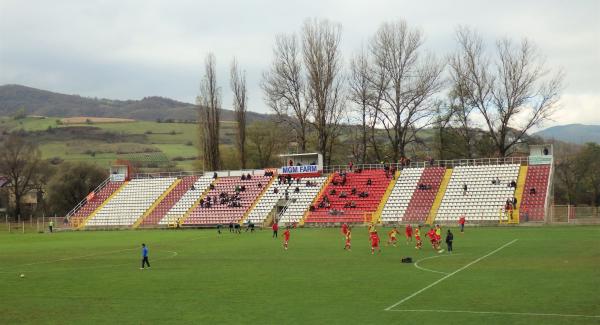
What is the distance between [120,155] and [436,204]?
98669 mm

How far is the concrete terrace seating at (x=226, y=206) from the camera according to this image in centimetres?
6894

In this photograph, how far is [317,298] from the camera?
20.3 m

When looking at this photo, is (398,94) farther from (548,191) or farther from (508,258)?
(508,258)

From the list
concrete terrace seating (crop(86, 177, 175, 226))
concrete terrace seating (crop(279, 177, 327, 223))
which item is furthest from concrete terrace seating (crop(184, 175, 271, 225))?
concrete terrace seating (crop(86, 177, 175, 226))

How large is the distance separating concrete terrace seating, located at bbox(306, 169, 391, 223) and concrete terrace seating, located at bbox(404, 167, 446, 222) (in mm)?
3800

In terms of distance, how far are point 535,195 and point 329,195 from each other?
21429mm

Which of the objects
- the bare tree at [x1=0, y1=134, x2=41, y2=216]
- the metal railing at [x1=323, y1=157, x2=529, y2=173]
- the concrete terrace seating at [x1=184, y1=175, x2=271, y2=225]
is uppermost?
the bare tree at [x1=0, y1=134, x2=41, y2=216]

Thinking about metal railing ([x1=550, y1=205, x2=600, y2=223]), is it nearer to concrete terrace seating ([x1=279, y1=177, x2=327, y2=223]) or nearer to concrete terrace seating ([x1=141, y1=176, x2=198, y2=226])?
concrete terrace seating ([x1=279, y1=177, x2=327, y2=223])

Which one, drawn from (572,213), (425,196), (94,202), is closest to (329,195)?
(425,196)

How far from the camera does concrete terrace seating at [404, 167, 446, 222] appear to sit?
60.3 m

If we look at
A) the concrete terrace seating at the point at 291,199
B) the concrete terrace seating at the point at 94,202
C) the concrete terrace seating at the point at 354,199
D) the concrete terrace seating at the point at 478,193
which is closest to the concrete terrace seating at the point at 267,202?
the concrete terrace seating at the point at 291,199

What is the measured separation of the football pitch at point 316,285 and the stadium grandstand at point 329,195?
18.2m

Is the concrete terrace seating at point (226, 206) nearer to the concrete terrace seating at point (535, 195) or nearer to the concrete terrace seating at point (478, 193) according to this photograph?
the concrete terrace seating at point (478, 193)

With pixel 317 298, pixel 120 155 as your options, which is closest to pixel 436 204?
pixel 317 298
